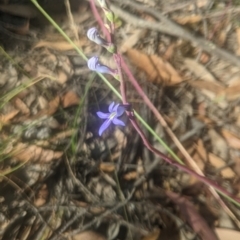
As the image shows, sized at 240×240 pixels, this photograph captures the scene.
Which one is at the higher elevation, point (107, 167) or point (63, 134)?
point (63, 134)

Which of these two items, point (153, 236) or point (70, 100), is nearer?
point (153, 236)

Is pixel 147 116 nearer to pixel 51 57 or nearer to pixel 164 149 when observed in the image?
pixel 164 149

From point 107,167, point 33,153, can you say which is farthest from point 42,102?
point 107,167

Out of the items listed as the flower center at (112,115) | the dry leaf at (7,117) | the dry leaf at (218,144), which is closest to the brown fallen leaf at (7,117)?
the dry leaf at (7,117)

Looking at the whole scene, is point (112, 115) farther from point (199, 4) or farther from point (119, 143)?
point (199, 4)

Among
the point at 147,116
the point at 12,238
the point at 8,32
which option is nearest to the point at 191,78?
the point at 147,116
